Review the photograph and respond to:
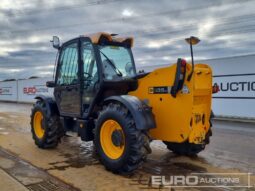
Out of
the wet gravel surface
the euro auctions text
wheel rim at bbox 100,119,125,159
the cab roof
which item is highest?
the cab roof

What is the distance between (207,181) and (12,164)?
12.4 feet

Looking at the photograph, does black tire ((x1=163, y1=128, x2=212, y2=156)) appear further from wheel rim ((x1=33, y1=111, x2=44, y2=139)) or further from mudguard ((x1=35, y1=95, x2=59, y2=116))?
wheel rim ((x1=33, y1=111, x2=44, y2=139))

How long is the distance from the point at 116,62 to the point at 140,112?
1824 millimetres

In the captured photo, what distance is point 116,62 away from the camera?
7137 mm

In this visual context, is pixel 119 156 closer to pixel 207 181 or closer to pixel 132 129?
pixel 132 129

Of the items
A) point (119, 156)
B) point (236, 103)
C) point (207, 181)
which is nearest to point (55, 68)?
point (119, 156)

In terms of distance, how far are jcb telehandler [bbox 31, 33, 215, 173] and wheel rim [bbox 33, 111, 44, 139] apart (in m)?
0.18

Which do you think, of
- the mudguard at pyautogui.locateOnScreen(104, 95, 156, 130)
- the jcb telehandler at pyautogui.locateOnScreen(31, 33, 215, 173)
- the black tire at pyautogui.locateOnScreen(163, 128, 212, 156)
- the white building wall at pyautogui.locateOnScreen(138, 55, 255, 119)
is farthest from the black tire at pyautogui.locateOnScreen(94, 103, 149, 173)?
the white building wall at pyautogui.locateOnScreen(138, 55, 255, 119)

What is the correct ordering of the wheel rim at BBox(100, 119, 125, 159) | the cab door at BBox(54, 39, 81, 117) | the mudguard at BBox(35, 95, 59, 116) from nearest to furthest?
the wheel rim at BBox(100, 119, 125, 159)
the cab door at BBox(54, 39, 81, 117)
the mudguard at BBox(35, 95, 59, 116)

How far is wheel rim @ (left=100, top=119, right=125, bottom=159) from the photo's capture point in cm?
604

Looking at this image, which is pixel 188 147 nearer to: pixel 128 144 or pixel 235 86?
pixel 128 144

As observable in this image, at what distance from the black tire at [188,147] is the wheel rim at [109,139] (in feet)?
5.41

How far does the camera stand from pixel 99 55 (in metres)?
6.84

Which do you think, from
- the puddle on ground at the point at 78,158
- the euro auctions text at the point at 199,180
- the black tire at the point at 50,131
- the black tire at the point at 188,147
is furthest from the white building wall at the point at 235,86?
the black tire at the point at 50,131
